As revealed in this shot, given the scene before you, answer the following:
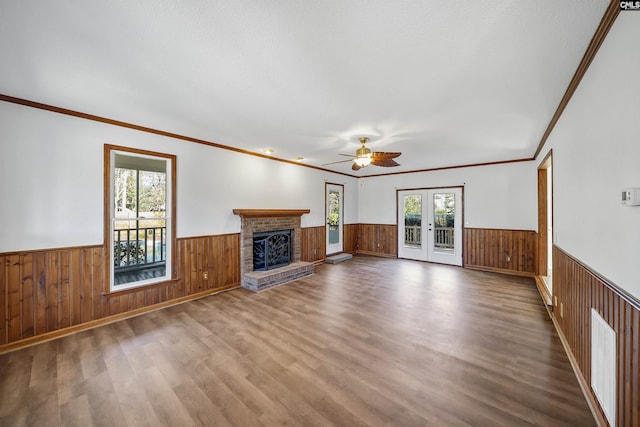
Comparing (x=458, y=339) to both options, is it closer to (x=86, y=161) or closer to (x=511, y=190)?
(x=511, y=190)

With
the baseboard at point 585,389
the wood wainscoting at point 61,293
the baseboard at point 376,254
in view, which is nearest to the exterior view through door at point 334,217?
the baseboard at point 376,254

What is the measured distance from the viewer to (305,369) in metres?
2.27

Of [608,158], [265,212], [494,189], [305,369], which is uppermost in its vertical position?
[494,189]

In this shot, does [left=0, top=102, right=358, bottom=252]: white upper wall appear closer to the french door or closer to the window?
the window

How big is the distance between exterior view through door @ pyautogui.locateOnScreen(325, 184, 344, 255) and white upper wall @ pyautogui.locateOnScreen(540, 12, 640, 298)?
17.5ft

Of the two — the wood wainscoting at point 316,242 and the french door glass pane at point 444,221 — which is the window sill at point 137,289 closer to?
the wood wainscoting at point 316,242

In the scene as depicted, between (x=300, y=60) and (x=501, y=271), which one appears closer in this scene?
(x=300, y=60)

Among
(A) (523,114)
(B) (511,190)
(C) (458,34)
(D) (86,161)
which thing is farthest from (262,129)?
(B) (511,190)

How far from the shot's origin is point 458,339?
9.12ft

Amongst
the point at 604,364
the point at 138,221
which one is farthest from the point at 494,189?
the point at 138,221

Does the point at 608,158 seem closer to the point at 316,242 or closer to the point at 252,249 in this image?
the point at 252,249

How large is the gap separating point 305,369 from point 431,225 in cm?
576

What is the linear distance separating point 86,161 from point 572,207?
219 inches

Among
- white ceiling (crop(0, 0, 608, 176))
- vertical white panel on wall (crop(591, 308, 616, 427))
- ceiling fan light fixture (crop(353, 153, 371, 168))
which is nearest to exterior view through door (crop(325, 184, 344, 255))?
ceiling fan light fixture (crop(353, 153, 371, 168))
